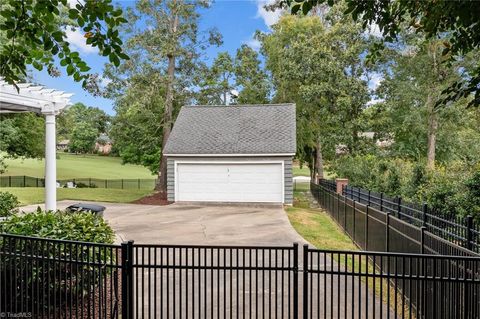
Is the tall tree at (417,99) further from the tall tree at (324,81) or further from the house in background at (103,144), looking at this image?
the house in background at (103,144)

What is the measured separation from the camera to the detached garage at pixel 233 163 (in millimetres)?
18000

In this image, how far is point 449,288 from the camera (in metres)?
3.80

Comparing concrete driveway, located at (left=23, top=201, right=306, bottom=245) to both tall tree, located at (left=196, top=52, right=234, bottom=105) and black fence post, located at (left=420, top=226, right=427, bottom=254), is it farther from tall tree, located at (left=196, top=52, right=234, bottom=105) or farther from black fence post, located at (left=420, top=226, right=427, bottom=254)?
tall tree, located at (left=196, top=52, right=234, bottom=105)

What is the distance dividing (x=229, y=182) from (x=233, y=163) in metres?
0.88

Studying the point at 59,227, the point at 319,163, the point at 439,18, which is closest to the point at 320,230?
the point at 59,227

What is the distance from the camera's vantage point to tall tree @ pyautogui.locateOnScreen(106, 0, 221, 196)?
75.2ft

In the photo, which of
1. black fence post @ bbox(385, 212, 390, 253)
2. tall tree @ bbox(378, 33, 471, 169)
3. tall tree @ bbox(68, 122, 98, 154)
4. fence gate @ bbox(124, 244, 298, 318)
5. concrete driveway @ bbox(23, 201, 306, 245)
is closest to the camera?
fence gate @ bbox(124, 244, 298, 318)

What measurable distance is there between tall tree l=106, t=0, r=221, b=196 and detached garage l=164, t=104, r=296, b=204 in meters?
4.49

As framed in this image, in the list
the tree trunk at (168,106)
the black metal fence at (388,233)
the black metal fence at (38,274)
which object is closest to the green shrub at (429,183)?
the black metal fence at (388,233)

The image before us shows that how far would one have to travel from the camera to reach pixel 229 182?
18406 mm

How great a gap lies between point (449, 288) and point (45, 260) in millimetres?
4022

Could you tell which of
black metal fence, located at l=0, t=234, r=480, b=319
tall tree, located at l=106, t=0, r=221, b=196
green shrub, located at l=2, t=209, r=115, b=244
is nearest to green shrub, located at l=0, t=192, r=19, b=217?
green shrub, located at l=2, t=209, r=115, b=244

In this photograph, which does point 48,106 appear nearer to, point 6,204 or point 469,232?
point 6,204

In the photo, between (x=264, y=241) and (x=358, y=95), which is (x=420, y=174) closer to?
(x=264, y=241)
